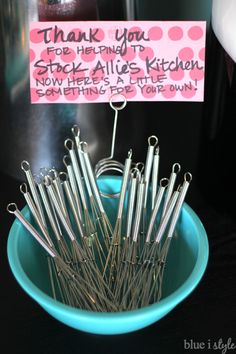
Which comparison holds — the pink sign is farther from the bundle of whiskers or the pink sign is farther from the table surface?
the table surface

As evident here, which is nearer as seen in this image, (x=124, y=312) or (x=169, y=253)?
(x=124, y=312)

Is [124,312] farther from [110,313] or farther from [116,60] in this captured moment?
[116,60]

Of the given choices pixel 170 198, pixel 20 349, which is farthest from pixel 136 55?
pixel 20 349

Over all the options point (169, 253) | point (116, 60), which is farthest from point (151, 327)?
point (116, 60)

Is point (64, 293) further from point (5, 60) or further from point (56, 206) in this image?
point (5, 60)

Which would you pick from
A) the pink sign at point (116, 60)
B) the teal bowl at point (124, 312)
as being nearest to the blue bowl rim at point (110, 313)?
the teal bowl at point (124, 312)

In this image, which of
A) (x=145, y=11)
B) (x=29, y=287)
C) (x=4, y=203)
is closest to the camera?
(x=29, y=287)

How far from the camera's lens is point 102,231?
0.47 meters

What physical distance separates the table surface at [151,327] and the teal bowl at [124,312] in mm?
24

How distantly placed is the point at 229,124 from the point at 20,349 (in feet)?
0.98

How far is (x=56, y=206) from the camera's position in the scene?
1.40 ft

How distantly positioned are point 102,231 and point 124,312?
5.0 inches

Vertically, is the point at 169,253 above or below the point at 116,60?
below

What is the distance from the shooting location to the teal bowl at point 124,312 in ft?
1.15
